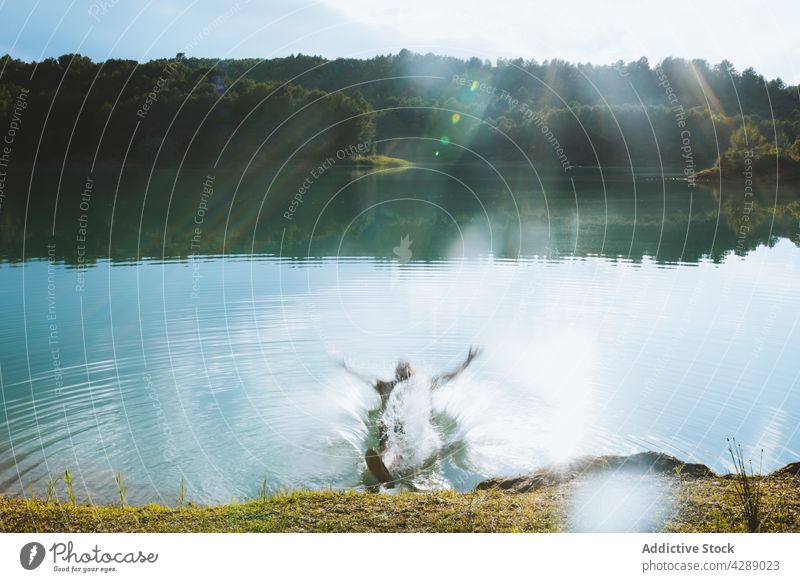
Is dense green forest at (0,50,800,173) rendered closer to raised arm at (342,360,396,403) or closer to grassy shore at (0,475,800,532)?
raised arm at (342,360,396,403)

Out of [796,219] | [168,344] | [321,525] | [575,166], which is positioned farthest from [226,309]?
[575,166]

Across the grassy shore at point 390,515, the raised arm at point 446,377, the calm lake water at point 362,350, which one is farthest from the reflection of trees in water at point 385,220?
the grassy shore at point 390,515

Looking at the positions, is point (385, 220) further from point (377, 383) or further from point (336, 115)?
point (377, 383)

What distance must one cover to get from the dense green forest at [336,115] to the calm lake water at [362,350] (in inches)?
692

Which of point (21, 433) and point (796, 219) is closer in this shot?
point (21, 433)

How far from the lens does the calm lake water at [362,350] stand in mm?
Answer: 10023

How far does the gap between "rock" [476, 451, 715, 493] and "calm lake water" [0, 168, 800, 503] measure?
37.5 inches

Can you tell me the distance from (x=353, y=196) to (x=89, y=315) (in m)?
36.3

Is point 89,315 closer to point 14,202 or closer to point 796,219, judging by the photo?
point 14,202

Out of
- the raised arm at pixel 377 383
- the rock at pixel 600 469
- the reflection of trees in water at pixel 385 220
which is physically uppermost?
the reflection of trees in water at pixel 385 220

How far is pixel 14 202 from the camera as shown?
42.1 metres

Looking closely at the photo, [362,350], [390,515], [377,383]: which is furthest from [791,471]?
[362,350]

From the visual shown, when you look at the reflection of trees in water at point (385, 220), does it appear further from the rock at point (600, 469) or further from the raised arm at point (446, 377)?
the rock at point (600, 469)

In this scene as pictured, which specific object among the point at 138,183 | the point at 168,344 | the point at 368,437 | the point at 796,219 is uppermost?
the point at 138,183
